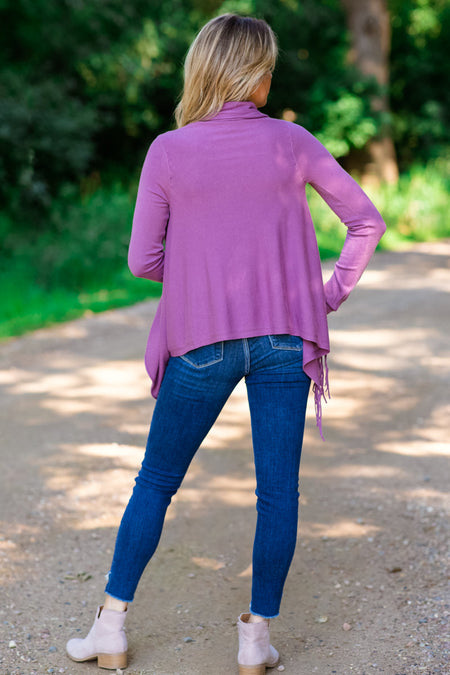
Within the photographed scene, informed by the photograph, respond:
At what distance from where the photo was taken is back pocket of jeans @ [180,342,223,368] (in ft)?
7.36

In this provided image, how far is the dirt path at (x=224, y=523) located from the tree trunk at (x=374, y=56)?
1076cm

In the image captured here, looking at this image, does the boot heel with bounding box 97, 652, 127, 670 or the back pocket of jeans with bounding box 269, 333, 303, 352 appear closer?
the back pocket of jeans with bounding box 269, 333, 303, 352

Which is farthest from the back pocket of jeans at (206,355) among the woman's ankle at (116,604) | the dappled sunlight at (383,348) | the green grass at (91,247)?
the green grass at (91,247)

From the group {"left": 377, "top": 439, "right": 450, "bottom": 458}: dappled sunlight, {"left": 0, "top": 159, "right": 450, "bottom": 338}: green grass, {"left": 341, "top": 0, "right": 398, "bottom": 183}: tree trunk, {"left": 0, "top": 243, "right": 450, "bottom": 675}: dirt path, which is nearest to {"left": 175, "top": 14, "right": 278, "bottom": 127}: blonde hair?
{"left": 0, "top": 243, "right": 450, "bottom": 675}: dirt path

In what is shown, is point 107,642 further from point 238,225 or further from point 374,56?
point 374,56

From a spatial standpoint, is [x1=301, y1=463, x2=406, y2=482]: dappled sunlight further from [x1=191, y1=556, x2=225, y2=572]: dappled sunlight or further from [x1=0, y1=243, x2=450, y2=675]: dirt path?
[x1=191, y1=556, x2=225, y2=572]: dappled sunlight

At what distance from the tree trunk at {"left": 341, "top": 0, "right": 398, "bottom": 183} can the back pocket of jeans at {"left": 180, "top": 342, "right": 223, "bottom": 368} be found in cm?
1476

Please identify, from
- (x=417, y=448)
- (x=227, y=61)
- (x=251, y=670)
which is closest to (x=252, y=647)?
(x=251, y=670)

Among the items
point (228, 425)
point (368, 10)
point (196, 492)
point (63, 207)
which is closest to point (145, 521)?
point (196, 492)

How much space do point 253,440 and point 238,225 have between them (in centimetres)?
62

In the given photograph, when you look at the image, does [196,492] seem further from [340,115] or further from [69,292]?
[340,115]

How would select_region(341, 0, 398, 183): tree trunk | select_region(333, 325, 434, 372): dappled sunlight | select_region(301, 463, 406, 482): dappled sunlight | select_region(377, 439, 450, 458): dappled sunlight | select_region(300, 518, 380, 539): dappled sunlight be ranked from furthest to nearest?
select_region(341, 0, 398, 183): tree trunk → select_region(333, 325, 434, 372): dappled sunlight → select_region(377, 439, 450, 458): dappled sunlight → select_region(301, 463, 406, 482): dappled sunlight → select_region(300, 518, 380, 539): dappled sunlight

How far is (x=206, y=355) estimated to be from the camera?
2.25 meters

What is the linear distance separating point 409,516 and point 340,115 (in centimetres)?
1337
